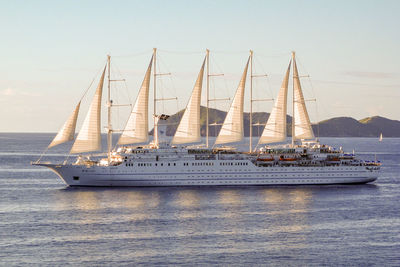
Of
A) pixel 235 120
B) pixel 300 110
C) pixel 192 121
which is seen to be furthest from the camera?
pixel 300 110

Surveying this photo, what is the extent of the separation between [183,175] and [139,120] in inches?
289

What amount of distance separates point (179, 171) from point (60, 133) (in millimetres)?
12741

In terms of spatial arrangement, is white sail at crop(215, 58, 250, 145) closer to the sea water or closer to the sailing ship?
the sailing ship

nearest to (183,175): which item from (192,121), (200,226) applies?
(192,121)

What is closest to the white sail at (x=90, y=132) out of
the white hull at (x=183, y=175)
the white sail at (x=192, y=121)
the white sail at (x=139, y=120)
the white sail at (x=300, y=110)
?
the white hull at (x=183, y=175)

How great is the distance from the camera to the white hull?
5784 cm

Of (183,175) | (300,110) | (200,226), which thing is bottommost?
(200,226)

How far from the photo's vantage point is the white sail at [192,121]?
5981 centimetres

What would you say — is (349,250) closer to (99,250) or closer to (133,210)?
(99,250)

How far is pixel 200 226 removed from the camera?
38.7 meters

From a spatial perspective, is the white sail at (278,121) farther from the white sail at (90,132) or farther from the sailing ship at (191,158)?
the white sail at (90,132)

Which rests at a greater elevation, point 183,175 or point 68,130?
point 68,130

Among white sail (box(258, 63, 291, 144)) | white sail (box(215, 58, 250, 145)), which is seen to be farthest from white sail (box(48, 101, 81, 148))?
white sail (box(258, 63, 291, 144))

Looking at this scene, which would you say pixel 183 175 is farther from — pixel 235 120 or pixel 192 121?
pixel 235 120
